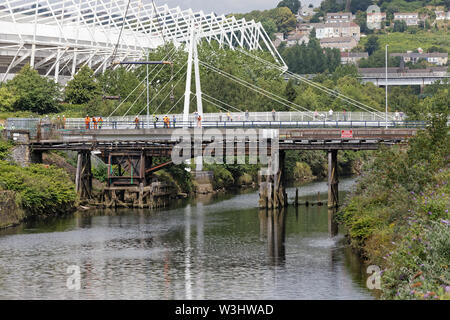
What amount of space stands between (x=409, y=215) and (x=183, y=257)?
12520 millimetres

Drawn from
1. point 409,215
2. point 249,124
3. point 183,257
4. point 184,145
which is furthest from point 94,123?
point 409,215

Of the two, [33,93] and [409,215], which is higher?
[33,93]

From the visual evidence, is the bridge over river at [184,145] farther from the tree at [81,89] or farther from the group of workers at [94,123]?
the tree at [81,89]

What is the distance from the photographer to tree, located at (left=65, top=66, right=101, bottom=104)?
110m

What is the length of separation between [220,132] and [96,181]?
12.8 m

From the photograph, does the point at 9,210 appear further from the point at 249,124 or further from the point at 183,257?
the point at 249,124

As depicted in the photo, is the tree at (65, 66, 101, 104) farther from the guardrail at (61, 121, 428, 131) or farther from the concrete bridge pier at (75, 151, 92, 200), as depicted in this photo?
the concrete bridge pier at (75, 151, 92, 200)

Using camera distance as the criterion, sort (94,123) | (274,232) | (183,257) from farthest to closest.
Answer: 1. (94,123)
2. (274,232)
3. (183,257)

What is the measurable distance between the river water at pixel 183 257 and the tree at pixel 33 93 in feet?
123

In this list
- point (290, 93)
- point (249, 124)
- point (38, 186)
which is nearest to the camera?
point (38, 186)

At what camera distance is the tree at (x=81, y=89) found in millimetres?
109750

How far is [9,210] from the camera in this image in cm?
5800

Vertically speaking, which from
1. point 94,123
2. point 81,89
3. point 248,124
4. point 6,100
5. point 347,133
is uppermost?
point 81,89
